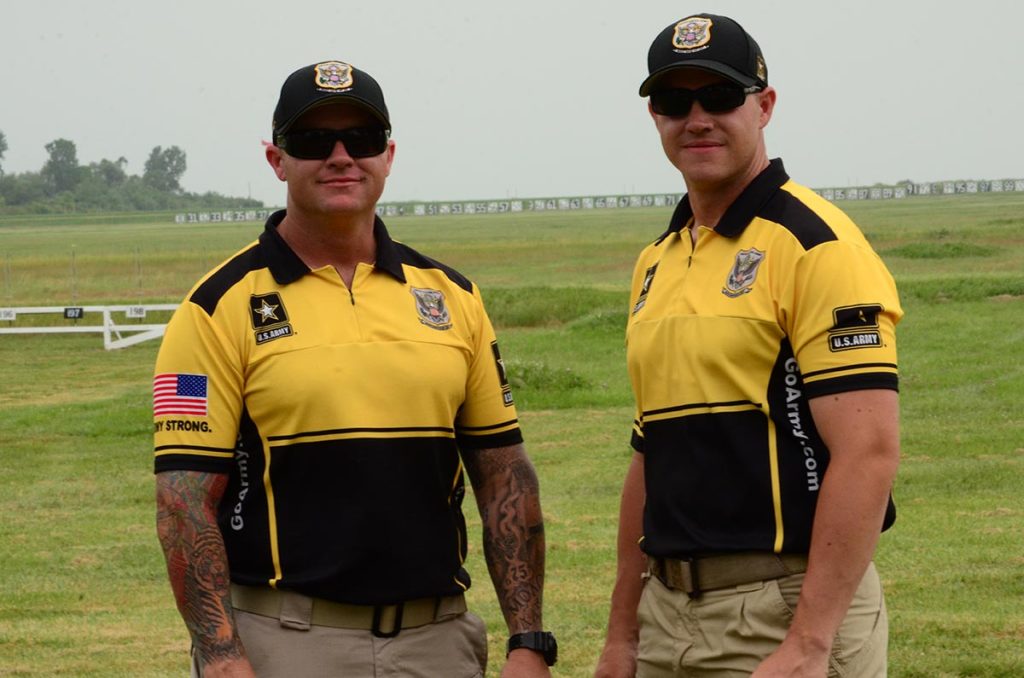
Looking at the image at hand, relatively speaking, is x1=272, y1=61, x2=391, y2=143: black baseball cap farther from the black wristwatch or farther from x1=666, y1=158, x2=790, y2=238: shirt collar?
the black wristwatch

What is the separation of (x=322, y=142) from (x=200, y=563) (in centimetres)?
108

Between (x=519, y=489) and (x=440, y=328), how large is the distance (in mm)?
553

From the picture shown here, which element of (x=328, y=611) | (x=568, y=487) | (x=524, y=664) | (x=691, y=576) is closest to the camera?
(x=691, y=576)

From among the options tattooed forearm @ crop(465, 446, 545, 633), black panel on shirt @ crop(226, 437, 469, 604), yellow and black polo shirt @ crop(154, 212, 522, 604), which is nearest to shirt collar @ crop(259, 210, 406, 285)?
yellow and black polo shirt @ crop(154, 212, 522, 604)

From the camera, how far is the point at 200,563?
3438 mm

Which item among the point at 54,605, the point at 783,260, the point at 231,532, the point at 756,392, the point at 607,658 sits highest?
the point at 783,260

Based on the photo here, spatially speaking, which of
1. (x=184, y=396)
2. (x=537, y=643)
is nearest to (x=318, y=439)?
(x=184, y=396)

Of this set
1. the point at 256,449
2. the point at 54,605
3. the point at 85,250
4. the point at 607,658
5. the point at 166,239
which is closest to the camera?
the point at 256,449

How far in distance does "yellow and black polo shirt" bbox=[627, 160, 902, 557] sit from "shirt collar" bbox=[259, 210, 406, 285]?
0.70m

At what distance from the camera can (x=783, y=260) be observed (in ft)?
10.6

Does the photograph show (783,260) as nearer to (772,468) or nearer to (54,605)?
(772,468)

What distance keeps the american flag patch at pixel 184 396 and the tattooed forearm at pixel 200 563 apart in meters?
0.15

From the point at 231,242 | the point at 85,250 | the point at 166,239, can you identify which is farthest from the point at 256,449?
the point at 166,239

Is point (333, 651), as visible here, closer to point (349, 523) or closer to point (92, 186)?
point (349, 523)
